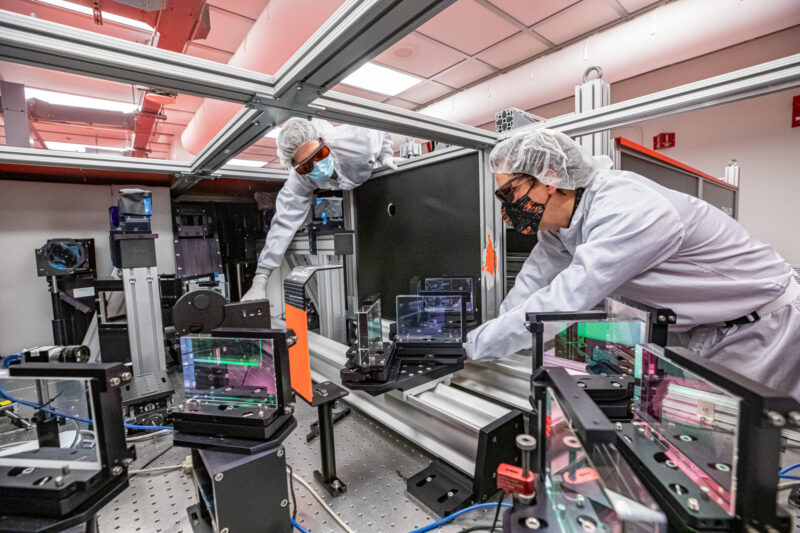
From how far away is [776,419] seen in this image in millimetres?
290

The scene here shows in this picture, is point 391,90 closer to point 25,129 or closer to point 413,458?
point 25,129

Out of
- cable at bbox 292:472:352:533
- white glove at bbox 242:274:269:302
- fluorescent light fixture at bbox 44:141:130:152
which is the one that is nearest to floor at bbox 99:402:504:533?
cable at bbox 292:472:352:533

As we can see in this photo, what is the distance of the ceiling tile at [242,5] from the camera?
7.55 feet

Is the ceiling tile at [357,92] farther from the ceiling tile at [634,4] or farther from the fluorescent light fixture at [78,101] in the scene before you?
the ceiling tile at [634,4]

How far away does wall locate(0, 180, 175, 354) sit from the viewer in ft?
4.47

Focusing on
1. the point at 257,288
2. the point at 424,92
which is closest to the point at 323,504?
the point at 257,288

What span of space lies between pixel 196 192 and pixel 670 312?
1.84 m

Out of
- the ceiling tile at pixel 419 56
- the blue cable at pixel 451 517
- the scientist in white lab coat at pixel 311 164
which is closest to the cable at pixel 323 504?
the blue cable at pixel 451 517

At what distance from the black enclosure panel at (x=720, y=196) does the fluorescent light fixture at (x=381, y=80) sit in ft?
8.21

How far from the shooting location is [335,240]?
55.6 inches

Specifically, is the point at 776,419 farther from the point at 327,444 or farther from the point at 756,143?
the point at 756,143

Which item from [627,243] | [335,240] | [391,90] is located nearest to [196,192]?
[335,240]

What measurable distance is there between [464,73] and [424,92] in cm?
50

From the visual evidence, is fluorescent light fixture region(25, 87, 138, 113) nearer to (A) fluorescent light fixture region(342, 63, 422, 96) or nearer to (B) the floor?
(A) fluorescent light fixture region(342, 63, 422, 96)
